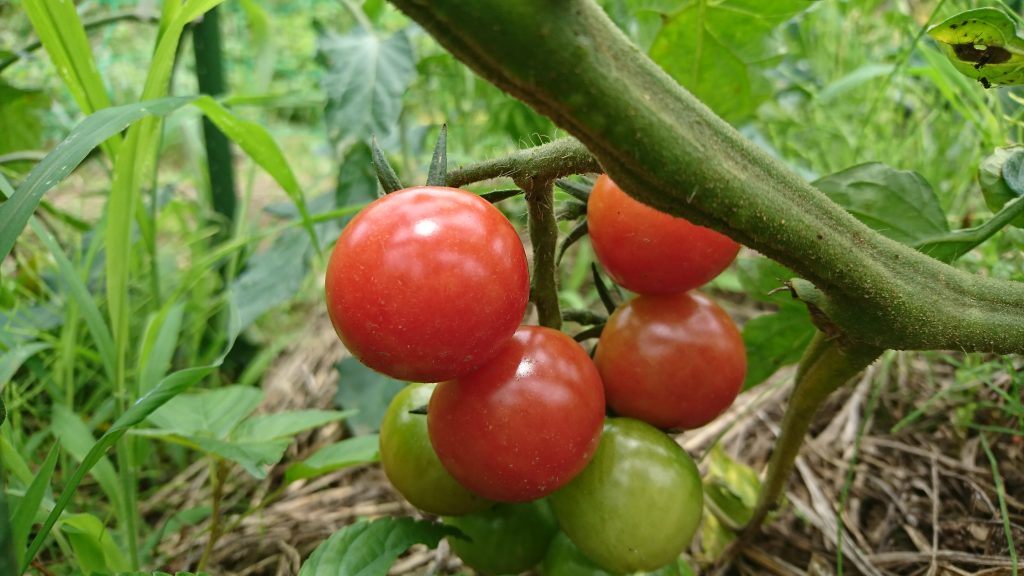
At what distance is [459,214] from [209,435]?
0.55 metres

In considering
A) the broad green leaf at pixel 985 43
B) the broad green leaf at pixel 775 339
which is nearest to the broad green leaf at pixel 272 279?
the broad green leaf at pixel 775 339

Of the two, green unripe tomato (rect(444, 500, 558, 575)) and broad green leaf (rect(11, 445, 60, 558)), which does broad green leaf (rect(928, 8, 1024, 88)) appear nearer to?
green unripe tomato (rect(444, 500, 558, 575))

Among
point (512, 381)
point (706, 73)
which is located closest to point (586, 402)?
point (512, 381)

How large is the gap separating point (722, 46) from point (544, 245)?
530 mm

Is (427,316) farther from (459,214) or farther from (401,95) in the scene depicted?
(401,95)

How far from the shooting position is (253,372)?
5.02ft

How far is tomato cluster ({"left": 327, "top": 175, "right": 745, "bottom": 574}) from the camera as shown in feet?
2.03

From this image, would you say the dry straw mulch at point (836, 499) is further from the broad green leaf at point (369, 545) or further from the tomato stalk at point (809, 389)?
the broad green leaf at point (369, 545)

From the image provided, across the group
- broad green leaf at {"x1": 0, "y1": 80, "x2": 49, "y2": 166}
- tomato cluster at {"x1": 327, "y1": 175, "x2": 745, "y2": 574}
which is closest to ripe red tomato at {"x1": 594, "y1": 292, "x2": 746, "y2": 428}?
tomato cluster at {"x1": 327, "y1": 175, "x2": 745, "y2": 574}

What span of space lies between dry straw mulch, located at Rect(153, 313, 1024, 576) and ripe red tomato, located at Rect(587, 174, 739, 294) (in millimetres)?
349

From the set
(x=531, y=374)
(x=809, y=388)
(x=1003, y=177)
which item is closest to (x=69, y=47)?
(x=531, y=374)

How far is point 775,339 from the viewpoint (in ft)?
3.29

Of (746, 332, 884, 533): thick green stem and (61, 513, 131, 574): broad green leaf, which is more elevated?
(746, 332, 884, 533): thick green stem

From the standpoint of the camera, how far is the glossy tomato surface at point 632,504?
2.49 feet
